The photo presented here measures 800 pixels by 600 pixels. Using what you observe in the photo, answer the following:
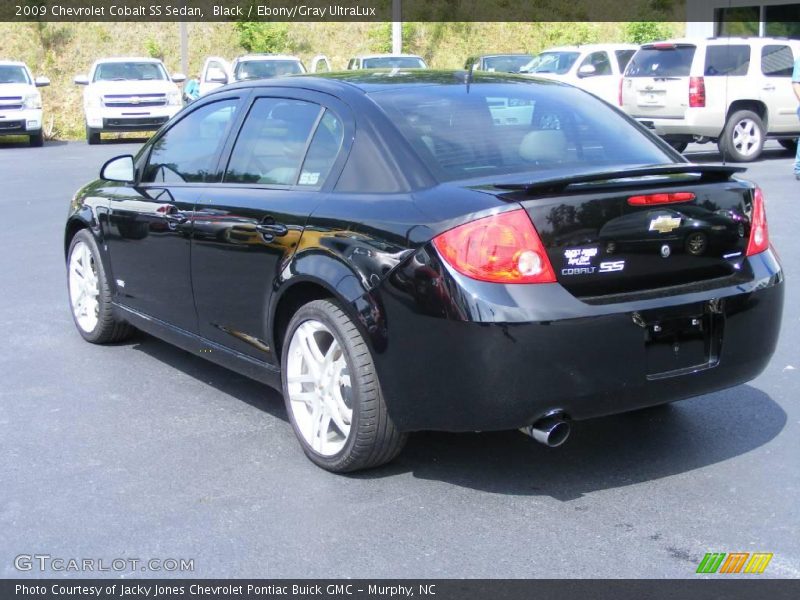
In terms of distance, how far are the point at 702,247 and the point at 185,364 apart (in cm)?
332

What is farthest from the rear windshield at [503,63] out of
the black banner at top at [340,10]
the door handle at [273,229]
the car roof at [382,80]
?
the door handle at [273,229]

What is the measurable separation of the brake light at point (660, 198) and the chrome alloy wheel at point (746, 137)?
14332mm

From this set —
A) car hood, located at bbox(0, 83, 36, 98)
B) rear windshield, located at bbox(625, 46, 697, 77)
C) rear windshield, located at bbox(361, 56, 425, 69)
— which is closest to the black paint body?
rear windshield, located at bbox(625, 46, 697, 77)

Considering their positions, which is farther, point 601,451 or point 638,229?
point 601,451

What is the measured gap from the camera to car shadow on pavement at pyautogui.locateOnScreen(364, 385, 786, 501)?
4578 millimetres

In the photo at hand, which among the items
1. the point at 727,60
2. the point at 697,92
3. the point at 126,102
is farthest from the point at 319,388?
the point at 126,102

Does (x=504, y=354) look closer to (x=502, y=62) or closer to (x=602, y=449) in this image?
(x=602, y=449)

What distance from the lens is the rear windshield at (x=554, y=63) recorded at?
24.0 meters

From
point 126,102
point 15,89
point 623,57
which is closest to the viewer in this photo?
point 623,57

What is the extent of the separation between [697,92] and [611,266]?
14230mm

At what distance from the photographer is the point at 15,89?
1017 inches

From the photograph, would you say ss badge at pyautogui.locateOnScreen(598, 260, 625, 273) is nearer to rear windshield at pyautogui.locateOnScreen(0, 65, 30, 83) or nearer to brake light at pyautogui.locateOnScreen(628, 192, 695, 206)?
brake light at pyautogui.locateOnScreen(628, 192, 695, 206)

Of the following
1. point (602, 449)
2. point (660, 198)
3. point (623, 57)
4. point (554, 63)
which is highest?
point (660, 198)
